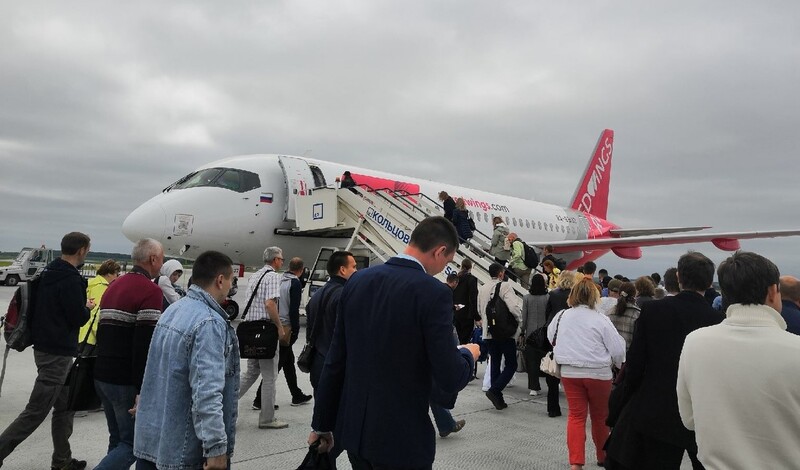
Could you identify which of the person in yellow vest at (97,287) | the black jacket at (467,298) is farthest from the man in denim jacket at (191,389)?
the black jacket at (467,298)

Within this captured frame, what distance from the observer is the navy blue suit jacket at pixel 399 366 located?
95.3 inches

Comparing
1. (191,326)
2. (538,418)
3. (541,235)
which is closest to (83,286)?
(191,326)

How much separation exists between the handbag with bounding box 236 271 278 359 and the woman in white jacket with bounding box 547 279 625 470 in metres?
2.65

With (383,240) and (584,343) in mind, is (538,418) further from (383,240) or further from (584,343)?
(383,240)

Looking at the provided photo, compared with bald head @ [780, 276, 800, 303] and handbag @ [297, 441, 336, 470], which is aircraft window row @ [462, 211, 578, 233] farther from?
handbag @ [297, 441, 336, 470]

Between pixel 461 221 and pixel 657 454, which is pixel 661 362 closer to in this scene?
pixel 657 454

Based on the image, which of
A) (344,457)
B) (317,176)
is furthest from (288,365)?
(317,176)

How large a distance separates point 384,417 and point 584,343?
8.91 ft

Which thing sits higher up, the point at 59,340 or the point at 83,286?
the point at 83,286

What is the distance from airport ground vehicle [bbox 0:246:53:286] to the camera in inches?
1005

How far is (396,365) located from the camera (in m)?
2.47

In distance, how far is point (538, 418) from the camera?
645cm

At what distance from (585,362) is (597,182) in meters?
24.7

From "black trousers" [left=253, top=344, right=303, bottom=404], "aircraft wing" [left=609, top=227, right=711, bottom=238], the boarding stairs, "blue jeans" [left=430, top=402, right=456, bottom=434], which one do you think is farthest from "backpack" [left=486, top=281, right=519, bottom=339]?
"aircraft wing" [left=609, top=227, right=711, bottom=238]
